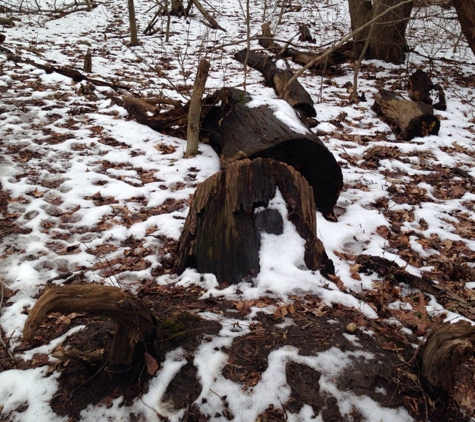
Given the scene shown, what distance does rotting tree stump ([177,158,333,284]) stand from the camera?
314 cm

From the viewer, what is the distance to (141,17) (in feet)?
49.3

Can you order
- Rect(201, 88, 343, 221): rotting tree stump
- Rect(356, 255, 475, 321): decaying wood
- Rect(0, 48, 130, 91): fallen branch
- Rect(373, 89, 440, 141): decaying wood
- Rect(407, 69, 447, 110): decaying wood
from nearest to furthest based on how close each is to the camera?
1. Rect(356, 255, 475, 321): decaying wood
2. Rect(201, 88, 343, 221): rotting tree stump
3. Rect(373, 89, 440, 141): decaying wood
4. Rect(407, 69, 447, 110): decaying wood
5. Rect(0, 48, 130, 91): fallen branch

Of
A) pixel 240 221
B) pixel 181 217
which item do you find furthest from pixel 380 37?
pixel 240 221

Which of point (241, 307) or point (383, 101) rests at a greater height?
point (383, 101)

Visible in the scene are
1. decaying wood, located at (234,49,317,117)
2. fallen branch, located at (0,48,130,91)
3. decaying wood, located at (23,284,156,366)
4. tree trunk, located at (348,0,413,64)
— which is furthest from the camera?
tree trunk, located at (348,0,413,64)

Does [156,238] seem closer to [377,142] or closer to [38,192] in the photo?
[38,192]

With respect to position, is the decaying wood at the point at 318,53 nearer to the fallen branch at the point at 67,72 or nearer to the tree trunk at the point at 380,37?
the tree trunk at the point at 380,37

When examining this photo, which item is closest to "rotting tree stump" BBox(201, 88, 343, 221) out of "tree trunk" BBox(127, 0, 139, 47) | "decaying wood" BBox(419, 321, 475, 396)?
"decaying wood" BBox(419, 321, 475, 396)

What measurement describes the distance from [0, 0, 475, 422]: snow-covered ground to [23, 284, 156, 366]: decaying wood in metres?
0.22

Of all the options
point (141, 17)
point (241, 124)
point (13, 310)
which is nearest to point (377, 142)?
point (241, 124)

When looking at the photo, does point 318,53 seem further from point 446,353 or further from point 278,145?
point 446,353

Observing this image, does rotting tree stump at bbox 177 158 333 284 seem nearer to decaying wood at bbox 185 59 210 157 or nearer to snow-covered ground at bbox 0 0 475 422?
snow-covered ground at bbox 0 0 475 422

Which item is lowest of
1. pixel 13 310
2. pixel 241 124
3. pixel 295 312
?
pixel 13 310

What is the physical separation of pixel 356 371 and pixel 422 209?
10.3 ft
